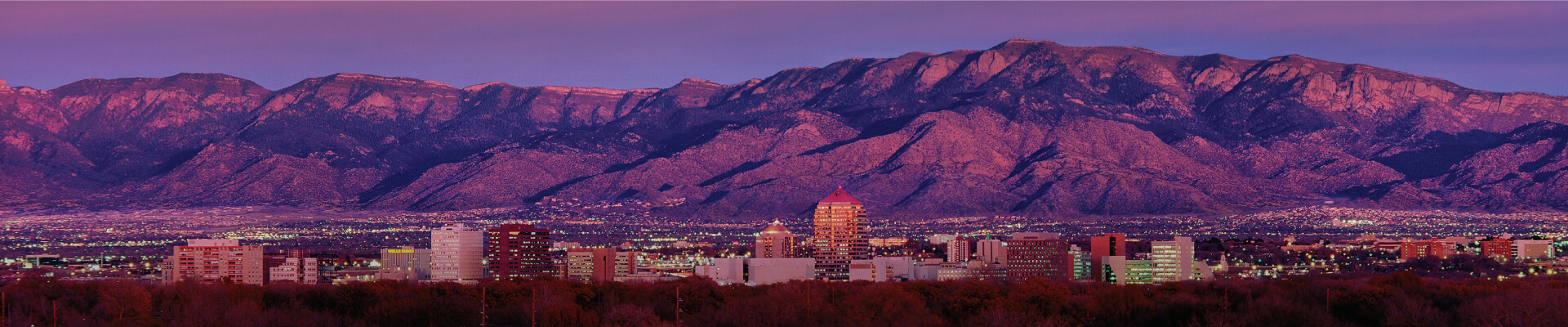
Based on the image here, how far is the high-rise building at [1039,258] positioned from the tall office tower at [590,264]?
30.7 m

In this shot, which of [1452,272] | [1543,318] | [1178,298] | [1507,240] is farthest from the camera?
[1507,240]

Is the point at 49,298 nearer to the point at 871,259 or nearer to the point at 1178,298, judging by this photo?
the point at 1178,298

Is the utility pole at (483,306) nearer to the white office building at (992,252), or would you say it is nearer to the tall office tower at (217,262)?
the tall office tower at (217,262)

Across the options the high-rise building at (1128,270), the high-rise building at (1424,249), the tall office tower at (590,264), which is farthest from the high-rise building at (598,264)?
the high-rise building at (1424,249)

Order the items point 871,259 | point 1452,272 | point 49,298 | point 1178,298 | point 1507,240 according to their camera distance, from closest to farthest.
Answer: point 1178,298 < point 49,298 < point 1452,272 < point 871,259 < point 1507,240

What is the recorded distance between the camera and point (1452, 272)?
152375 mm

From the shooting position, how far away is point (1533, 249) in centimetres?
18212

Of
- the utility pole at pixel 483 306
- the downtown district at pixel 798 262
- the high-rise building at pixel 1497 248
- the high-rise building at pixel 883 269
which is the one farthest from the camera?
the high-rise building at pixel 1497 248

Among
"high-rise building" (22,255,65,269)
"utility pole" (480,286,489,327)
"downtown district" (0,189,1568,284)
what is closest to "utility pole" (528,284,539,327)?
"utility pole" (480,286,489,327)

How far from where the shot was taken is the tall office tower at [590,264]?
15775cm

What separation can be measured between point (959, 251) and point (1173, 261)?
25.0 m

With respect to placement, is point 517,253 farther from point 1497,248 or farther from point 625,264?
→ point 1497,248

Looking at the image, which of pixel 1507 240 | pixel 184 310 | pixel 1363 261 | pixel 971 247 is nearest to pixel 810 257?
pixel 971 247

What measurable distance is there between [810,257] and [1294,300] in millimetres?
70846
